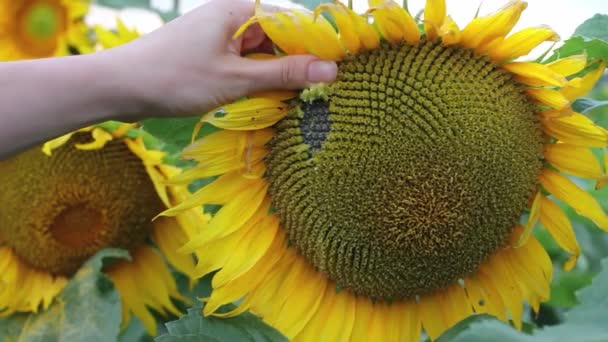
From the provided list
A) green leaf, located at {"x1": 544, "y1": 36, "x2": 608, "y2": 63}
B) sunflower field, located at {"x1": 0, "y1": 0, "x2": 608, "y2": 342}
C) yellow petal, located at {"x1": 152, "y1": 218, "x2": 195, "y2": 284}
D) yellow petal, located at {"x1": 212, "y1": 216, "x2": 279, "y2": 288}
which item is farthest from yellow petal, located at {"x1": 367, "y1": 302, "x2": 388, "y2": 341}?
yellow petal, located at {"x1": 152, "y1": 218, "x2": 195, "y2": 284}

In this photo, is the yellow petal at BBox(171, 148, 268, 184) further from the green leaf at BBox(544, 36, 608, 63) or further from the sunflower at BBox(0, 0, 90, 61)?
the sunflower at BBox(0, 0, 90, 61)

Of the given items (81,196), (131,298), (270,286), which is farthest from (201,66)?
(131,298)

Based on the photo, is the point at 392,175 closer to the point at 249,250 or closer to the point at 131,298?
the point at 249,250

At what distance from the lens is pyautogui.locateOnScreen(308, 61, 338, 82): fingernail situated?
1.39m

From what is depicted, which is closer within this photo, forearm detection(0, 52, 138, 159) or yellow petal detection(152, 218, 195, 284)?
forearm detection(0, 52, 138, 159)

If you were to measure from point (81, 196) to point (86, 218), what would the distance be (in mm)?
63

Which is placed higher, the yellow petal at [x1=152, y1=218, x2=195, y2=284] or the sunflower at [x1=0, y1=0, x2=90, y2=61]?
the sunflower at [x1=0, y1=0, x2=90, y2=61]

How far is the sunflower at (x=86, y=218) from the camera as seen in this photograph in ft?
7.06

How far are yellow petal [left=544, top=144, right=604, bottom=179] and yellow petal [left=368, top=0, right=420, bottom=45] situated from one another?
32cm

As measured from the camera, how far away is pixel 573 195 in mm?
1487

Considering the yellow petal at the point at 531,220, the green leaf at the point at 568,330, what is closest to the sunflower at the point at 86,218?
the yellow petal at the point at 531,220

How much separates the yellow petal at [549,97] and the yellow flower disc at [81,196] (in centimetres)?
109

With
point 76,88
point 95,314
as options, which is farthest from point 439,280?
point 95,314

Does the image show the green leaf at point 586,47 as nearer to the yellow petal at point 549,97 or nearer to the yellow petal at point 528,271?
the yellow petal at point 549,97
